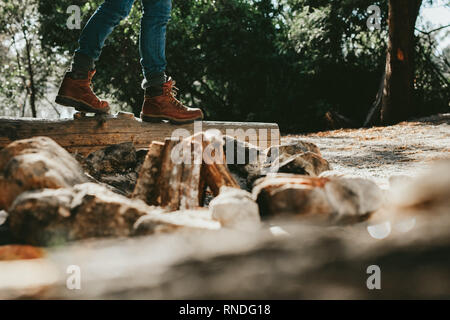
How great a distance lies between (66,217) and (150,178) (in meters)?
0.64

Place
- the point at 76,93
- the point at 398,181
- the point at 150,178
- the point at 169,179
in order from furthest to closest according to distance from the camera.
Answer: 1. the point at 76,93
2. the point at 150,178
3. the point at 169,179
4. the point at 398,181

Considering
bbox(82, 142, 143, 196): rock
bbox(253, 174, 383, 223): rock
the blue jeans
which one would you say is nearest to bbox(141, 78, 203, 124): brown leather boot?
the blue jeans

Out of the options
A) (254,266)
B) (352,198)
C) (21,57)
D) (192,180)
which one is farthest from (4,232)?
(21,57)

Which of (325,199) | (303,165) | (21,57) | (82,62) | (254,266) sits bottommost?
(254,266)

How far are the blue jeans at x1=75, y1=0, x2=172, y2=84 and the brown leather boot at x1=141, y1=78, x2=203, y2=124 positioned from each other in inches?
5.1

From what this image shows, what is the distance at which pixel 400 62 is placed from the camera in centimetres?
739

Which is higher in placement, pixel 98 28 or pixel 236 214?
pixel 98 28

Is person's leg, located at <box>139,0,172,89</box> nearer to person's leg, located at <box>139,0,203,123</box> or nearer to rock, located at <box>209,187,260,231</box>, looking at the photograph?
person's leg, located at <box>139,0,203,123</box>

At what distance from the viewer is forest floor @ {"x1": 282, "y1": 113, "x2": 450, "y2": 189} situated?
3.05 m

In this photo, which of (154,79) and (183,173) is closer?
Result: (183,173)

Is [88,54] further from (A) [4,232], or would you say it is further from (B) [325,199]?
(B) [325,199]

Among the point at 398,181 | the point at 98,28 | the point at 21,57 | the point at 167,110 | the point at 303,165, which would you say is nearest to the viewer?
the point at 398,181
